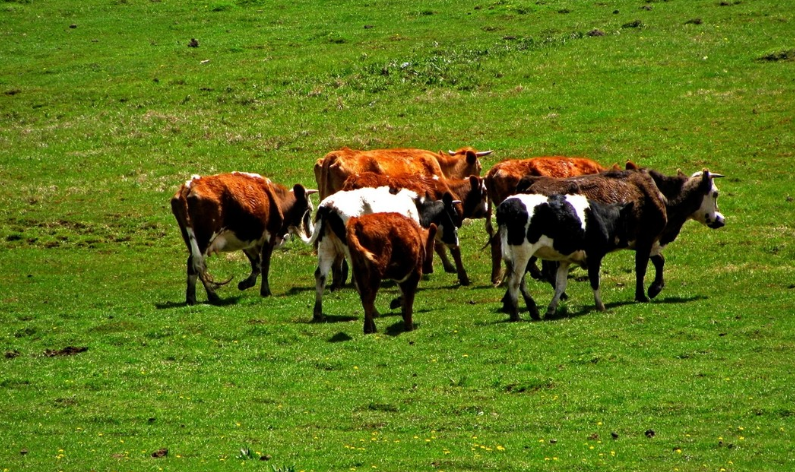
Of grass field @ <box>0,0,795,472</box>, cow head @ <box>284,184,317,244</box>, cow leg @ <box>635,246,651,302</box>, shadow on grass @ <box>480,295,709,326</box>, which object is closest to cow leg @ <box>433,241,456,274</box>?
grass field @ <box>0,0,795,472</box>

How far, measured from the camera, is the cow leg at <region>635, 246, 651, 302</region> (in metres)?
22.5

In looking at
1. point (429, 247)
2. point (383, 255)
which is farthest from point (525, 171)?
point (383, 255)

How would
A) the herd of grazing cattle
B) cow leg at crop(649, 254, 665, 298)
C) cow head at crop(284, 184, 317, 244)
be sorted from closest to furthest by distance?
the herd of grazing cattle → cow leg at crop(649, 254, 665, 298) → cow head at crop(284, 184, 317, 244)

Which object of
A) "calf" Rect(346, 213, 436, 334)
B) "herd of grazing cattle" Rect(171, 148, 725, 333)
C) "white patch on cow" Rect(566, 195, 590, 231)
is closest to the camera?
"calf" Rect(346, 213, 436, 334)

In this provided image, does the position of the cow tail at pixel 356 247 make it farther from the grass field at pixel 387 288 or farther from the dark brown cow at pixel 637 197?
the dark brown cow at pixel 637 197

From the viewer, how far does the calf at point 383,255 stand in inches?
769

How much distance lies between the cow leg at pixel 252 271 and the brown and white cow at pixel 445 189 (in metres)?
2.75

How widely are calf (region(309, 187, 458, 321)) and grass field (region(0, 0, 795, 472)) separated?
1.16 metres

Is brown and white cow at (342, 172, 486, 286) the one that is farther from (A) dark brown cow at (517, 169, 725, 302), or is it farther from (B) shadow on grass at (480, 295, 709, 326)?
(B) shadow on grass at (480, 295, 709, 326)

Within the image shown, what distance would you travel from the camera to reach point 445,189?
26.1 meters

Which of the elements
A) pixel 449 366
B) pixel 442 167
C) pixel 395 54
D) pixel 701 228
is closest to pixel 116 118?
pixel 395 54

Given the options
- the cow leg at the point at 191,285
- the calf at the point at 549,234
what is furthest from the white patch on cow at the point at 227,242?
the calf at the point at 549,234

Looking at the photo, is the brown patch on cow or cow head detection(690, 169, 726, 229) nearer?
the brown patch on cow

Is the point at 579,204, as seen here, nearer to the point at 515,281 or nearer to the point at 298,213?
the point at 515,281
